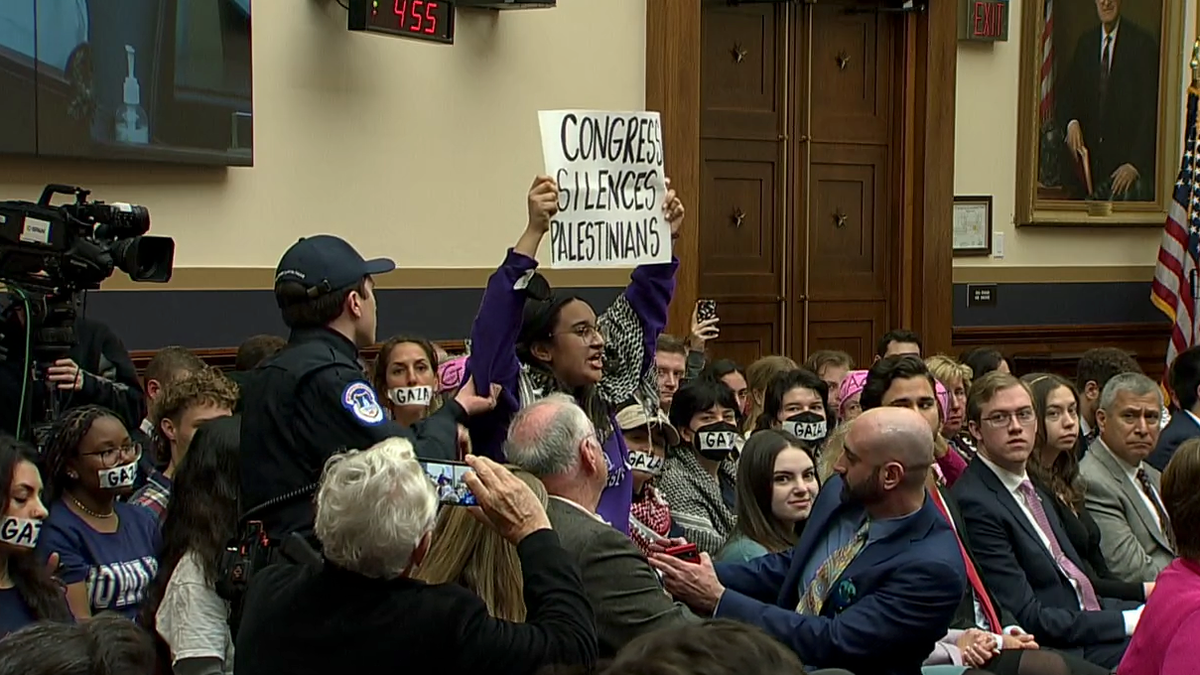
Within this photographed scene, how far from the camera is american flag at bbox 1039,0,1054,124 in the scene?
9.17m

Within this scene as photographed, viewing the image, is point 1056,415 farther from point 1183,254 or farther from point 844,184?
point 1183,254

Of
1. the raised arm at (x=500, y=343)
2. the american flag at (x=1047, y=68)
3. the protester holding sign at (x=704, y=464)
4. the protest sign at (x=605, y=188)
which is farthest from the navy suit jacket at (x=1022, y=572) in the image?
the american flag at (x=1047, y=68)

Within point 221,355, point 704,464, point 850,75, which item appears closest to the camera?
point 704,464

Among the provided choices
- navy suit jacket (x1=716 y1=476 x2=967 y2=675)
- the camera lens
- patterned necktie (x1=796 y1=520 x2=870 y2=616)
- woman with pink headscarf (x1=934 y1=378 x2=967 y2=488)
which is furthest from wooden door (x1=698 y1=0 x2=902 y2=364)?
navy suit jacket (x1=716 y1=476 x2=967 y2=675)

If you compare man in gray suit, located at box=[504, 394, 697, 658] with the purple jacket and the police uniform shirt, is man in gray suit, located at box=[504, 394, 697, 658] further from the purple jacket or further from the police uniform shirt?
the purple jacket

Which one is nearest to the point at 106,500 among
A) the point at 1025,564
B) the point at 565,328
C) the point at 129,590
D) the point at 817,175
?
the point at 129,590

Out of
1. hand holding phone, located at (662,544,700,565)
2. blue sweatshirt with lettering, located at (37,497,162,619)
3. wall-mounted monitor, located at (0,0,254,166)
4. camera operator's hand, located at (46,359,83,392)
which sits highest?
wall-mounted monitor, located at (0,0,254,166)

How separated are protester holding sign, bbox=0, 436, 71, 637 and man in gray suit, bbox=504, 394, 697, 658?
1.07 metres

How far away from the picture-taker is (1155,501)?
16.1 feet

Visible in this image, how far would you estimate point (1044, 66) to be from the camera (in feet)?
30.2

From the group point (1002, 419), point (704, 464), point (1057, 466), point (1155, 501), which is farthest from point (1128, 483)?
point (704, 464)

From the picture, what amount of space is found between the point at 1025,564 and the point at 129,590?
A: 7.73ft

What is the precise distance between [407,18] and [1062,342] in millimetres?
4804

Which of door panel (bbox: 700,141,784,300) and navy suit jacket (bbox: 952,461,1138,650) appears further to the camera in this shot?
door panel (bbox: 700,141,784,300)
